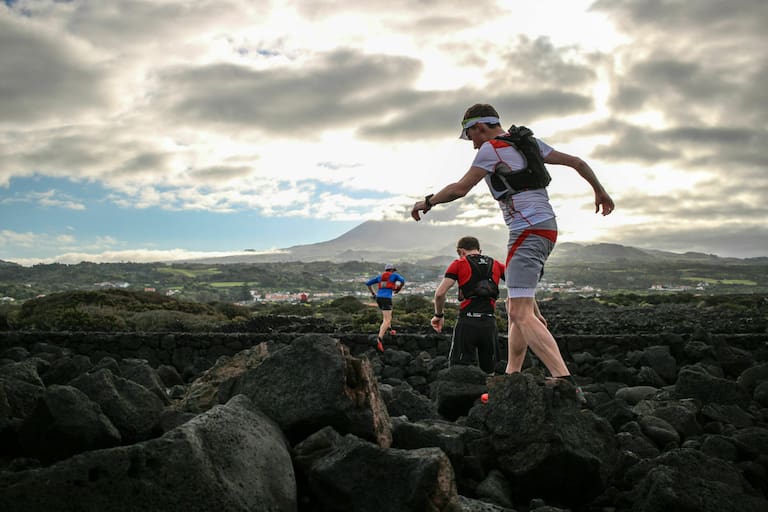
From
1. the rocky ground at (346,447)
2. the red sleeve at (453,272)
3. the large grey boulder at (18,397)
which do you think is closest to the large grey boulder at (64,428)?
the rocky ground at (346,447)

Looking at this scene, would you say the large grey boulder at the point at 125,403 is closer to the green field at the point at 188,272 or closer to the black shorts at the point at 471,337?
the black shorts at the point at 471,337

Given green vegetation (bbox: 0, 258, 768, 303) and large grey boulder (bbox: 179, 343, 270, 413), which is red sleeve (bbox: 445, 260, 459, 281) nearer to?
large grey boulder (bbox: 179, 343, 270, 413)

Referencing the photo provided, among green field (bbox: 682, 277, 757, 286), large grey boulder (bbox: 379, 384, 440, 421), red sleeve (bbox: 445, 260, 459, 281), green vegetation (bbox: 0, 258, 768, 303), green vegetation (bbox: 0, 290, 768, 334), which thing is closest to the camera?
large grey boulder (bbox: 379, 384, 440, 421)

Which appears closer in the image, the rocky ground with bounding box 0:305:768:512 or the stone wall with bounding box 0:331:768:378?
the rocky ground with bounding box 0:305:768:512

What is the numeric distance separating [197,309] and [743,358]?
80.4 feet

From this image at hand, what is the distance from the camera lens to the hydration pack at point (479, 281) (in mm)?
7539

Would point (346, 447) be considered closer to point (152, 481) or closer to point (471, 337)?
point (152, 481)

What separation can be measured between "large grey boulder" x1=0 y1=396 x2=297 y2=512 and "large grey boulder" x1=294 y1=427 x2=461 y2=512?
1.07ft

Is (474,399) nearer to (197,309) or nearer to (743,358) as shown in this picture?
(743,358)

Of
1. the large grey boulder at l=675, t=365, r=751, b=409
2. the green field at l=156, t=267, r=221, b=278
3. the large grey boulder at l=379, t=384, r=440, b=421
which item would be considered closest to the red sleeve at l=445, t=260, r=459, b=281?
the large grey boulder at l=379, t=384, r=440, b=421

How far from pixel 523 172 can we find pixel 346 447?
289 cm

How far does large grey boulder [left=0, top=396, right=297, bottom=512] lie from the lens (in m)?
2.37

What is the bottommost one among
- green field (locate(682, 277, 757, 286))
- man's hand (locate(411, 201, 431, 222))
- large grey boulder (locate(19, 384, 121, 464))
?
green field (locate(682, 277, 757, 286))

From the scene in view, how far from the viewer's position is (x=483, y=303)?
7668 mm
